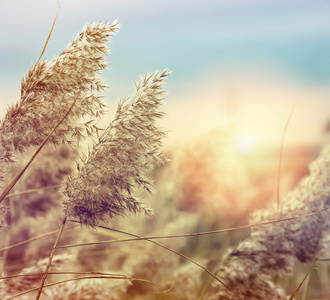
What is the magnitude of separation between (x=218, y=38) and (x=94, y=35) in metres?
0.28

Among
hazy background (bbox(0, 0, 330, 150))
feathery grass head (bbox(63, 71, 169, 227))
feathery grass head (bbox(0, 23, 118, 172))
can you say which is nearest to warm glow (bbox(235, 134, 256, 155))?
hazy background (bbox(0, 0, 330, 150))

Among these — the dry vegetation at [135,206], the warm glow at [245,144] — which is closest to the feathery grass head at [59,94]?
the dry vegetation at [135,206]

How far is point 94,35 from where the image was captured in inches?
27.7

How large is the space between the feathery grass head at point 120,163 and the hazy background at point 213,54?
76 mm

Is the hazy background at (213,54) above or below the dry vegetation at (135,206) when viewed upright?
above

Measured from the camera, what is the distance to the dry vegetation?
2.32 feet

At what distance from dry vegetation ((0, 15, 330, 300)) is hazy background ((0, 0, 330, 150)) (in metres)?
0.06

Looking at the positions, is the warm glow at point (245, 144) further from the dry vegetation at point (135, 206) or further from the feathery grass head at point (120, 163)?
the feathery grass head at point (120, 163)

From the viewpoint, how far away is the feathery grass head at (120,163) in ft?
2.29

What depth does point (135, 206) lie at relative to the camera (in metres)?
0.73

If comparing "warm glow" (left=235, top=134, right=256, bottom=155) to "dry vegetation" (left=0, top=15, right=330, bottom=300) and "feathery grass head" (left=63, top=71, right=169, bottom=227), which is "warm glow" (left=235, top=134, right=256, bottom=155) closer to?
"dry vegetation" (left=0, top=15, right=330, bottom=300)

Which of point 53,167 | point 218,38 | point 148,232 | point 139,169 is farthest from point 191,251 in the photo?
point 218,38

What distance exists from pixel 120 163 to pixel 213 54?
12.8 inches

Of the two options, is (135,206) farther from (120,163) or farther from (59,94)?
(59,94)
